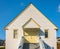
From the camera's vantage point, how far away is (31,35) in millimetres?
40969

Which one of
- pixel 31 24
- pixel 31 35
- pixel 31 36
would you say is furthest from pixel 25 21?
pixel 31 36

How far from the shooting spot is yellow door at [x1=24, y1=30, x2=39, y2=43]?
133 ft

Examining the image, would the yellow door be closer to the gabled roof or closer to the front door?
the front door

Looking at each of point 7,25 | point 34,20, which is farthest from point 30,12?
point 7,25

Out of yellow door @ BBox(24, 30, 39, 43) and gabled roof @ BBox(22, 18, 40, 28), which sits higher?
gabled roof @ BBox(22, 18, 40, 28)

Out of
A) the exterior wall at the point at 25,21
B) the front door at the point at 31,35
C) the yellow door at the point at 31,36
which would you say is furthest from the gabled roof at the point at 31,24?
the yellow door at the point at 31,36

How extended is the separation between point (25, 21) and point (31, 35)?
262 cm

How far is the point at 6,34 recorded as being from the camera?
134ft

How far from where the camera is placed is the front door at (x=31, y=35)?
40.4 m

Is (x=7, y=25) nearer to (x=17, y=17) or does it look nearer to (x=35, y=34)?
(x=17, y=17)

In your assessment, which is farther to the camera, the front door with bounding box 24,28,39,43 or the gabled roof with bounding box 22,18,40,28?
the front door with bounding box 24,28,39,43

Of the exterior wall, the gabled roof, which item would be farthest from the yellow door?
the gabled roof

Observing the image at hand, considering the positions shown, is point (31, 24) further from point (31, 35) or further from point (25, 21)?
point (31, 35)

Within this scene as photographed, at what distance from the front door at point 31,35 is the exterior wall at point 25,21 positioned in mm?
853
